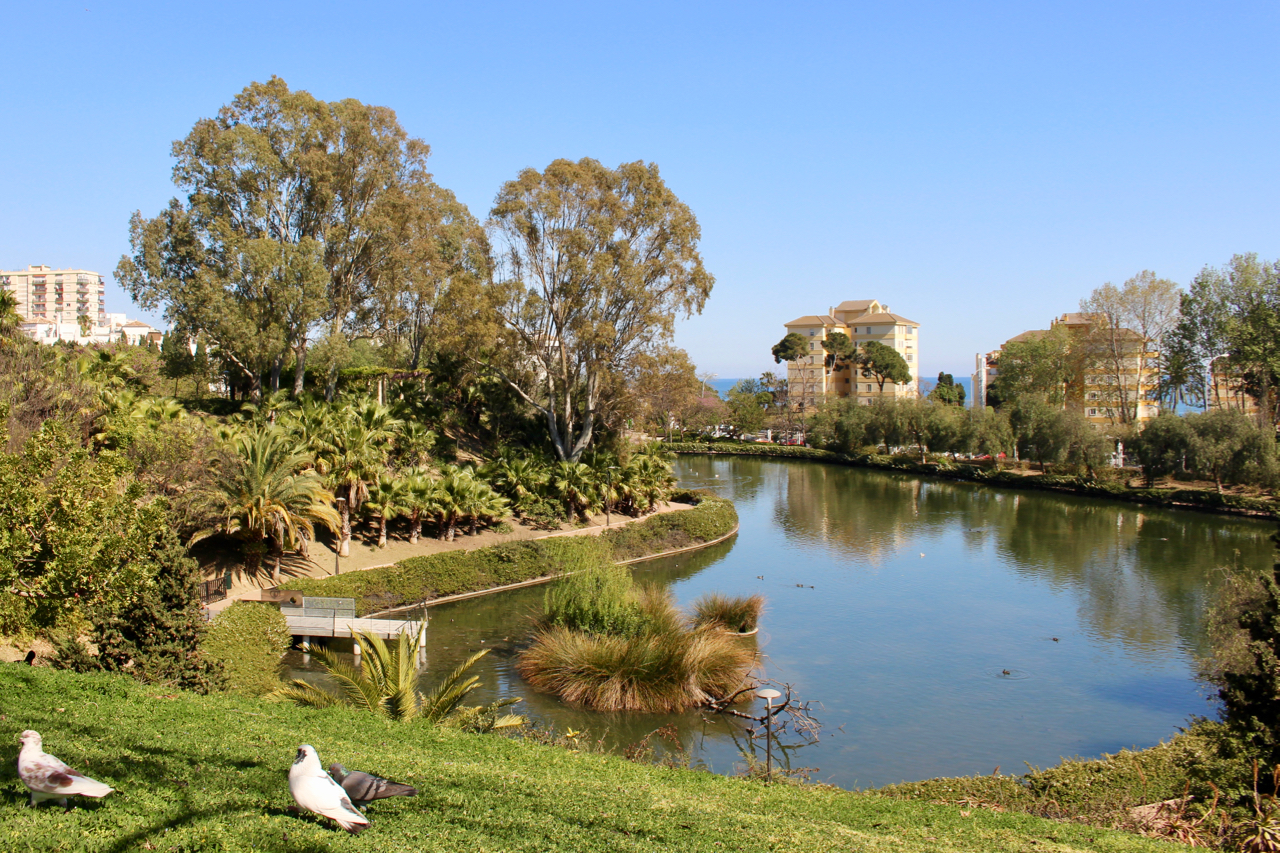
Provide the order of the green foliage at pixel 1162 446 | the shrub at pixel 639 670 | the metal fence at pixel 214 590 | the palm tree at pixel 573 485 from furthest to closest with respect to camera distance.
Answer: the green foliage at pixel 1162 446 → the palm tree at pixel 573 485 → the metal fence at pixel 214 590 → the shrub at pixel 639 670

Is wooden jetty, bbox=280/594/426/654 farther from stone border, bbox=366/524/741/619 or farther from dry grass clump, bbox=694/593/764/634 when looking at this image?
dry grass clump, bbox=694/593/764/634

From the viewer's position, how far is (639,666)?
14.9 meters

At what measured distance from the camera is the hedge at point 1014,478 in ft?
131

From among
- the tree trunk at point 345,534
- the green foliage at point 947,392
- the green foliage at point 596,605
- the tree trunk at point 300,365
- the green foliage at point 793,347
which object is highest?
the green foliage at point 793,347

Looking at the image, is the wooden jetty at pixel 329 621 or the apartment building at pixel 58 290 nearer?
the wooden jetty at pixel 329 621

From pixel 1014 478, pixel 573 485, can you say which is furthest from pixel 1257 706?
pixel 1014 478

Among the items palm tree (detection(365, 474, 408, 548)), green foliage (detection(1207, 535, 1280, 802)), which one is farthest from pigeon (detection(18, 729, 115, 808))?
palm tree (detection(365, 474, 408, 548))

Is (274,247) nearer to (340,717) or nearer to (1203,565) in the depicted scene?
(340,717)

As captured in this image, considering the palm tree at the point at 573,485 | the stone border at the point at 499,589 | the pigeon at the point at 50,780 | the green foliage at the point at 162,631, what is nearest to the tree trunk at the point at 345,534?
the stone border at the point at 499,589

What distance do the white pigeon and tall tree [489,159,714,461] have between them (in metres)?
25.0

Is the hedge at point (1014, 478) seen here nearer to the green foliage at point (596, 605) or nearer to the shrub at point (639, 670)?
the shrub at point (639, 670)

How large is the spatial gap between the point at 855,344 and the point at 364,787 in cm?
8660

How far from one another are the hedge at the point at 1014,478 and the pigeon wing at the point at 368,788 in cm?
4216

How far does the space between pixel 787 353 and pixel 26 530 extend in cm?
7960
